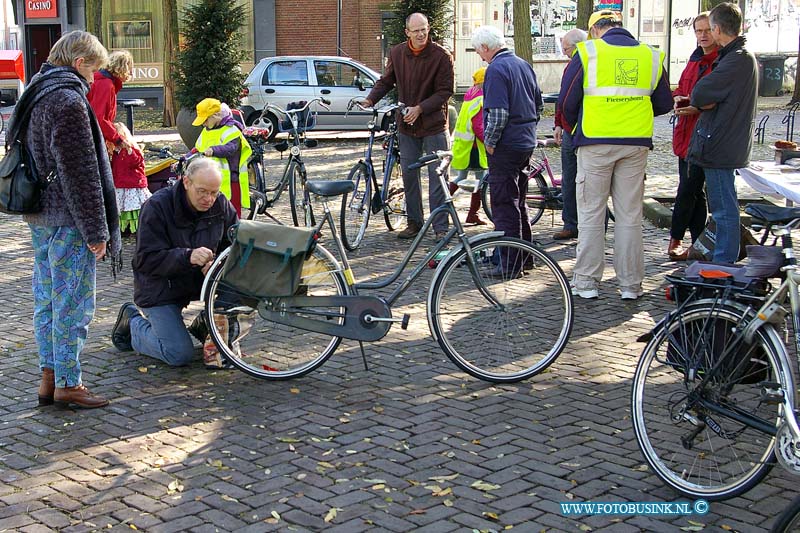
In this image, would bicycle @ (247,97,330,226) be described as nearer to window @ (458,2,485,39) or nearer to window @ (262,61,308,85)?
window @ (262,61,308,85)

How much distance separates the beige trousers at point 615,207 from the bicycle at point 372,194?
2.58 meters

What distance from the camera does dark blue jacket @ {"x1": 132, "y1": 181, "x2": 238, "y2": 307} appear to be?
6.16 m

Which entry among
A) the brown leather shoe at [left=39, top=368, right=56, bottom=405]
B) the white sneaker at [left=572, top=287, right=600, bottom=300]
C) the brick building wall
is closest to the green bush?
the brick building wall

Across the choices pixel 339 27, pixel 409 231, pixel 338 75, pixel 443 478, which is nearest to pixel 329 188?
pixel 443 478

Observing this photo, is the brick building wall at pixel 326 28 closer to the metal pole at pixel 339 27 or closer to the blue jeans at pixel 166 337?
the metal pole at pixel 339 27

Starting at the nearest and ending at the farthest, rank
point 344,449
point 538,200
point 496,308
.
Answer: point 344,449 → point 496,308 → point 538,200

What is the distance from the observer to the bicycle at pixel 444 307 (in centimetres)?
598

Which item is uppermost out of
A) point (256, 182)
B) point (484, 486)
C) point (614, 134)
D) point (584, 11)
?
point (584, 11)

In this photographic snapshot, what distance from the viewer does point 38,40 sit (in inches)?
1485

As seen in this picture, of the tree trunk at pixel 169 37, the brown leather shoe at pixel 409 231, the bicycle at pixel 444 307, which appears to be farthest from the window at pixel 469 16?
the bicycle at pixel 444 307

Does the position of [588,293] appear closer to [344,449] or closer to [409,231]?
[409,231]

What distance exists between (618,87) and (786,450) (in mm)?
3981

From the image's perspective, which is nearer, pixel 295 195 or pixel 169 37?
pixel 295 195

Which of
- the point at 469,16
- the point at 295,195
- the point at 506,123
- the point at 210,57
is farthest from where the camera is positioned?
the point at 469,16
